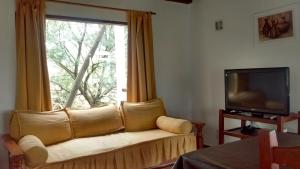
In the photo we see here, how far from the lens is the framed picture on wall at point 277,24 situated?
310 centimetres

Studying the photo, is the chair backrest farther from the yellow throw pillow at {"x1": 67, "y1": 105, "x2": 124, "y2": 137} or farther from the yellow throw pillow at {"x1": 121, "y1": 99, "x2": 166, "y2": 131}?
the yellow throw pillow at {"x1": 121, "y1": 99, "x2": 166, "y2": 131}

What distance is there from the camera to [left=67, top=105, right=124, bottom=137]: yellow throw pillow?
317 cm

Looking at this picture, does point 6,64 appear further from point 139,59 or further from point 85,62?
point 139,59

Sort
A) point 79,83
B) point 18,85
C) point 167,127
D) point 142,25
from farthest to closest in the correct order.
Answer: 1. point 142,25
2. point 79,83
3. point 167,127
4. point 18,85

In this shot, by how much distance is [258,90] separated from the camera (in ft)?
10.4

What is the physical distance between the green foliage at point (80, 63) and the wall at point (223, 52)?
4.53 ft

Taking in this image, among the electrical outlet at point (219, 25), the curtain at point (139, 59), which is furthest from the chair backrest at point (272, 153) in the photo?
the electrical outlet at point (219, 25)

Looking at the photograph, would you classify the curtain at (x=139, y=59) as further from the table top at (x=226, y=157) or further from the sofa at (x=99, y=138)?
the table top at (x=226, y=157)

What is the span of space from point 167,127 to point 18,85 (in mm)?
1778

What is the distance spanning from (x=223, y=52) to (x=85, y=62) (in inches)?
76.4

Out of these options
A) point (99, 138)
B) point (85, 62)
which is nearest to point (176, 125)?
point (99, 138)

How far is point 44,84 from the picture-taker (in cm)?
316

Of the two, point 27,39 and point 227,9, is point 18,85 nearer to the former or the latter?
point 27,39

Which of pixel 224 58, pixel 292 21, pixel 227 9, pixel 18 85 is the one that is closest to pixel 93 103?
pixel 18 85
